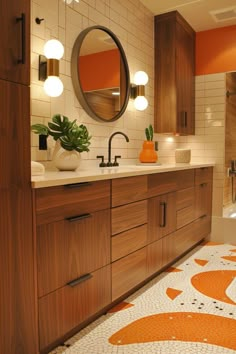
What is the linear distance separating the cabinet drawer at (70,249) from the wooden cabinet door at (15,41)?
648 millimetres

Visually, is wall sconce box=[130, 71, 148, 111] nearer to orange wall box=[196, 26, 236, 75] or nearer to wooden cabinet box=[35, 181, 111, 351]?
orange wall box=[196, 26, 236, 75]

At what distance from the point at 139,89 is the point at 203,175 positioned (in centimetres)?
114

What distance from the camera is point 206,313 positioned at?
1854 mm

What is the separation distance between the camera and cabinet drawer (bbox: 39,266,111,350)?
1.38 m

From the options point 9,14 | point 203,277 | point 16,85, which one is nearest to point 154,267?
point 203,277

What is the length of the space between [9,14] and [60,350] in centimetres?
153

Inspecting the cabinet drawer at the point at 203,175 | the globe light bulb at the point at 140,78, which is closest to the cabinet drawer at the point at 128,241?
the cabinet drawer at the point at 203,175

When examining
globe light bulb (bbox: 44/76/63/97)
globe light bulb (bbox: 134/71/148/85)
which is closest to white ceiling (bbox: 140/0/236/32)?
globe light bulb (bbox: 134/71/148/85)

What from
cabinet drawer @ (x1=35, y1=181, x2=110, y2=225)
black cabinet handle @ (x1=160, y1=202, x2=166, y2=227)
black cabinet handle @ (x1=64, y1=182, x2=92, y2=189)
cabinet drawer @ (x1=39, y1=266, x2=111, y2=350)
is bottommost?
cabinet drawer @ (x1=39, y1=266, x2=111, y2=350)

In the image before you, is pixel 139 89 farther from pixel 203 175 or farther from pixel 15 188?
pixel 15 188

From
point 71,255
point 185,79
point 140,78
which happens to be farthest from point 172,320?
point 185,79

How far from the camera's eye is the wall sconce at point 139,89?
9.49 ft

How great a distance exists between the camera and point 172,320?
178 cm

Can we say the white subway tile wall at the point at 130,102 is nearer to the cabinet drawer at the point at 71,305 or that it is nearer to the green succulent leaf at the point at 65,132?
the green succulent leaf at the point at 65,132
